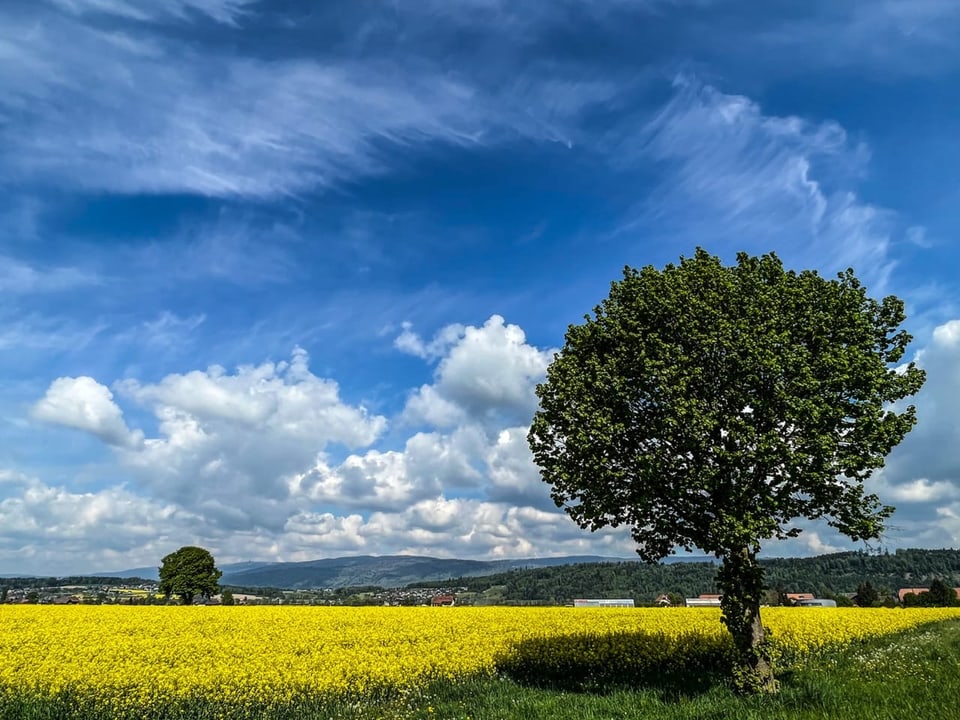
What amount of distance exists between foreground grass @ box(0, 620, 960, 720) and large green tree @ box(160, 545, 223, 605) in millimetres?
70796

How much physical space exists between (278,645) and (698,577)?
13650cm

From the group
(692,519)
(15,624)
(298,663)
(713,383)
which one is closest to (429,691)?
(298,663)

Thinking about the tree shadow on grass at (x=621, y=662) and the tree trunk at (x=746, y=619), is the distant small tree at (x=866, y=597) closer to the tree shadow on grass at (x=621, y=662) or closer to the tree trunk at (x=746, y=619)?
the tree shadow on grass at (x=621, y=662)

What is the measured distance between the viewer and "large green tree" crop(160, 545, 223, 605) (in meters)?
76.4

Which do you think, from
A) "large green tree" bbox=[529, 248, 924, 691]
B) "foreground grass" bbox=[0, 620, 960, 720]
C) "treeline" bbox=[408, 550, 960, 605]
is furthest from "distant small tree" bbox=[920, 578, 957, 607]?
"large green tree" bbox=[529, 248, 924, 691]

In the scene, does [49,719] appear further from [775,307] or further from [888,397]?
[888,397]

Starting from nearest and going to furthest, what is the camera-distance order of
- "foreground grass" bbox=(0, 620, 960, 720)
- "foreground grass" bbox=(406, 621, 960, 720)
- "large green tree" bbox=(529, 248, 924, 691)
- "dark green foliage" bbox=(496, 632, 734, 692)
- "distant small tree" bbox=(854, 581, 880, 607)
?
1. "foreground grass" bbox=(406, 621, 960, 720)
2. "foreground grass" bbox=(0, 620, 960, 720)
3. "large green tree" bbox=(529, 248, 924, 691)
4. "dark green foliage" bbox=(496, 632, 734, 692)
5. "distant small tree" bbox=(854, 581, 880, 607)

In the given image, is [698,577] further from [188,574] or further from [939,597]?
[188,574]

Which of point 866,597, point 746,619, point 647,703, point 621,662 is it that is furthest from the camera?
point 866,597

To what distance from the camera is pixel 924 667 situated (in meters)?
15.4

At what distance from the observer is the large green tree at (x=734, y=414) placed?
13453 mm

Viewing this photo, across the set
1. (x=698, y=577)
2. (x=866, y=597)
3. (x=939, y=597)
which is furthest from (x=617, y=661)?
(x=698, y=577)

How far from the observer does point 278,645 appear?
2273cm

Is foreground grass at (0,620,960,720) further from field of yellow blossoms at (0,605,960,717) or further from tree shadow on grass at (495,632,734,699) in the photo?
field of yellow blossoms at (0,605,960,717)
